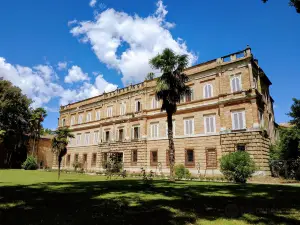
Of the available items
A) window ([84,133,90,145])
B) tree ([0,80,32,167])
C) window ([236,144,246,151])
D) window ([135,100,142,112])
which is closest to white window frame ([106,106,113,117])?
window ([135,100,142,112])

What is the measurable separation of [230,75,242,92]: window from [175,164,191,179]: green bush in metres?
9.72

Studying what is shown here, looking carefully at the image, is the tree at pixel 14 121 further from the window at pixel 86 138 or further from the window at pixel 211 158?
the window at pixel 211 158

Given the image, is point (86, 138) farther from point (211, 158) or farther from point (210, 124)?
point (211, 158)

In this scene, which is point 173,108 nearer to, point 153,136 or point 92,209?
point 153,136

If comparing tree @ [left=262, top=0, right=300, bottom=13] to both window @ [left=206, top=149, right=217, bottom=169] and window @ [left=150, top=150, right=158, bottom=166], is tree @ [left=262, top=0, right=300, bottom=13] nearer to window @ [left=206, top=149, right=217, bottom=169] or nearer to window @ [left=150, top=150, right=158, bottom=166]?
window @ [left=206, top=149, right=217, bottom=169]

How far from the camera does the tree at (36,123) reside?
41.7 metres

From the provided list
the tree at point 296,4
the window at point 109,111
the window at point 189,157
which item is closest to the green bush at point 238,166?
the window at point 189,157

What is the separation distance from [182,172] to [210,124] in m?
6.01

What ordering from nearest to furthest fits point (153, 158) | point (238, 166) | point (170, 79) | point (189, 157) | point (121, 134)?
point (238, 166) → point (170, 79) → point (189, 157) → point (153, 158) → point (121, 134)

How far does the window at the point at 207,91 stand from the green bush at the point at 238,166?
908 cm

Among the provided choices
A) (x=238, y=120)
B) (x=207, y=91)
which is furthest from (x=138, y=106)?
(x=238, y=120)

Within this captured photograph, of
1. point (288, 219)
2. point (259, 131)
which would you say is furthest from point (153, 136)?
point (288, 219)

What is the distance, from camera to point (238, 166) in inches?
639

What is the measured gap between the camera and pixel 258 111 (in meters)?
21.0
